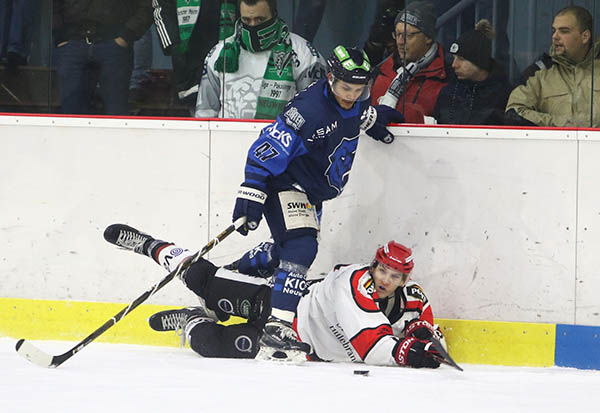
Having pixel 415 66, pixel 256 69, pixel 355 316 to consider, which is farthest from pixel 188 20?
pixel 355 316

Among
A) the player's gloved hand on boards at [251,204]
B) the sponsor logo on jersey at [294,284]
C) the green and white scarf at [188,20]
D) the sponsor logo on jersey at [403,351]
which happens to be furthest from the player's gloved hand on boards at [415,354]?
the green and white scarf at [188,20]

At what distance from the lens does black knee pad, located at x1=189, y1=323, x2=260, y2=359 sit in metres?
3.70

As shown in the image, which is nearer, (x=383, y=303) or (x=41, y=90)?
(x=383, y=303)

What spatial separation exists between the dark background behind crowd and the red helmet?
0.83m

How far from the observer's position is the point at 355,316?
11.8 ft

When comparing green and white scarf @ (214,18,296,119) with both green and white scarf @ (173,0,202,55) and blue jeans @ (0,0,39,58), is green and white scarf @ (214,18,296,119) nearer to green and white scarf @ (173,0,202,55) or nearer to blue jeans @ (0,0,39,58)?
green and white scarf @ (173,0,202,55)

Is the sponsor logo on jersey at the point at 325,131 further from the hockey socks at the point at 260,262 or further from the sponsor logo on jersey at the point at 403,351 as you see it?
the sponsor logo on jersey at the point at 403,351

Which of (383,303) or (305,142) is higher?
(305,142)

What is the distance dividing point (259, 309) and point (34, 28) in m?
1.64

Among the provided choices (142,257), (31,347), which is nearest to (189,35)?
(142,257)

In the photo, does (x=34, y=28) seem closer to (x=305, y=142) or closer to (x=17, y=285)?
(x=17, y=285)

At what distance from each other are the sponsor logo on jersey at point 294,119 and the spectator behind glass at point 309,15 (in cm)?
59

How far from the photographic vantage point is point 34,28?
4.23m

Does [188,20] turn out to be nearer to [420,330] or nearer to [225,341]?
[225,341]
